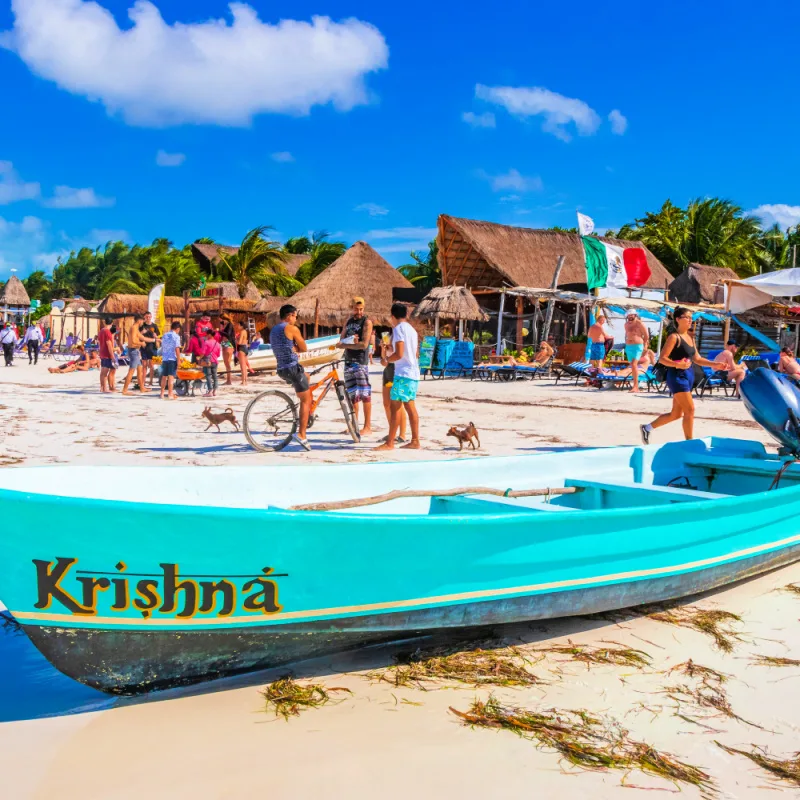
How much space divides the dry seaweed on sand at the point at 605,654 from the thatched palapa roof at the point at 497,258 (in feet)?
77.6

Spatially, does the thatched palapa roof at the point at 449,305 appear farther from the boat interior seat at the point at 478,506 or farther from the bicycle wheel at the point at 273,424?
the boat interior seat at the point at 478,506

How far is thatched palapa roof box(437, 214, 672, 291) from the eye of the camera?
91.9ft

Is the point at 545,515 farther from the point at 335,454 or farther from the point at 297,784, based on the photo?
the point at 335,454

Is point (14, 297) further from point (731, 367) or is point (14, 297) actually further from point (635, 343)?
point (731, 367)

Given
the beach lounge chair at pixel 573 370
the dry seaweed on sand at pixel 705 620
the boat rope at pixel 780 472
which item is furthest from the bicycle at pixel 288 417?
the beach lounge chair at pixel 573 370

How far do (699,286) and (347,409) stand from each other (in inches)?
881

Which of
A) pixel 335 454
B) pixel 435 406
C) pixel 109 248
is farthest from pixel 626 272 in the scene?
pixel 109 248

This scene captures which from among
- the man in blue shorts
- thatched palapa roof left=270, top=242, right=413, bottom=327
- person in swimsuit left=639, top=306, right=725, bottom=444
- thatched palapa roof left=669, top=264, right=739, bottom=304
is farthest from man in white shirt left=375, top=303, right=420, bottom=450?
thatched palapa roof left=270, top=242, right=413, bottom=327

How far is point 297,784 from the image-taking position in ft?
9.40

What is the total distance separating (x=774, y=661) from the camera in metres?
3.89

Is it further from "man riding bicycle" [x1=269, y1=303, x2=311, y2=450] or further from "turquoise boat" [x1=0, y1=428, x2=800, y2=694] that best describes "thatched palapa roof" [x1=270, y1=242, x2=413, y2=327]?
"turquoise boat" [x1=0, y1=428, x2=800, y2=694]

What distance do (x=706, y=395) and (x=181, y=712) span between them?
52.8ft

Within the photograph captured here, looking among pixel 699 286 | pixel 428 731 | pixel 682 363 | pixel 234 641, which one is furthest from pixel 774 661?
pixel 699 286

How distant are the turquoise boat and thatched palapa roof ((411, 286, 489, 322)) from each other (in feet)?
66.0
